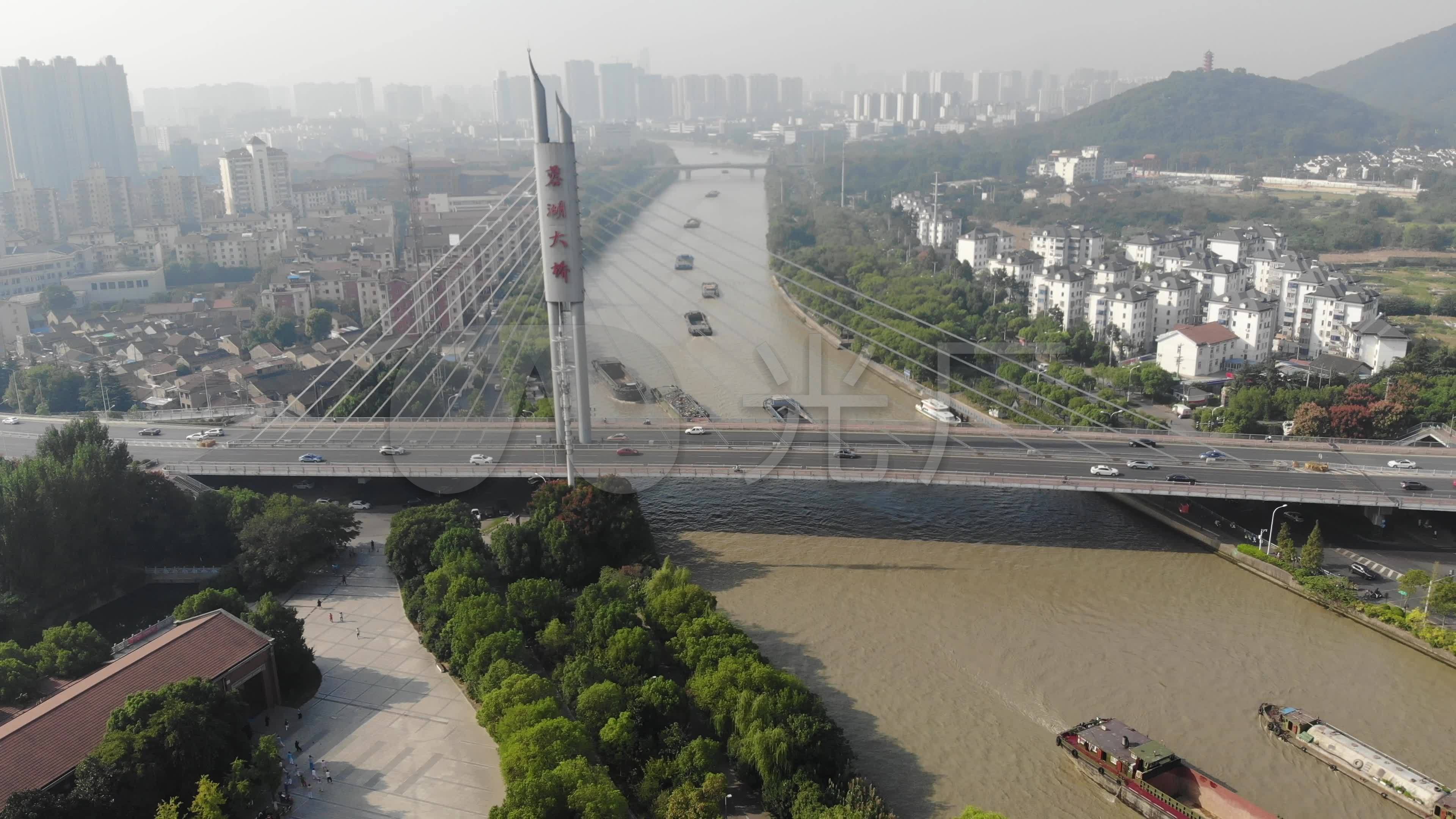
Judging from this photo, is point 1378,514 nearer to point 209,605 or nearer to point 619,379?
point 619,379

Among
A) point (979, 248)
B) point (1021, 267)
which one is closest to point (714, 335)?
point (1021, 267)

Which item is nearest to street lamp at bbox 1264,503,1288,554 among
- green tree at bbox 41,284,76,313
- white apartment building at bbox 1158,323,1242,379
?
white apartment building at bbox 1158,323,1242,379

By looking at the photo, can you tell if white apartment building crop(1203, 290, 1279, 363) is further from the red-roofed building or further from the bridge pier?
the red-roofed building

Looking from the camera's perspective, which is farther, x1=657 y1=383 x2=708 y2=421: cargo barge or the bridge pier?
x1=657 y1=383 x2=708 y2=421: cargo barge

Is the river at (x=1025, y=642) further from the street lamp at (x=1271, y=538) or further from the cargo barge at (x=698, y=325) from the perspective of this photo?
the cargo barge at (x=698, y=325)

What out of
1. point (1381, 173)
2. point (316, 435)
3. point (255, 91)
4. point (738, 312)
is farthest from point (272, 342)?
point (255, 91)

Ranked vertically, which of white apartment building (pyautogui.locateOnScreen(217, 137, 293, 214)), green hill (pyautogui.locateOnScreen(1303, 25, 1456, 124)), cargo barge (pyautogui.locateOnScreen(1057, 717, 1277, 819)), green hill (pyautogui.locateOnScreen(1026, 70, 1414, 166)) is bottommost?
cargo barge (pyautogui.locateOnScreen(1057, 717, 1277, 819))

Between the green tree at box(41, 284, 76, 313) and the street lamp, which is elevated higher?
the green tree at box(41, 284, 76, 313)

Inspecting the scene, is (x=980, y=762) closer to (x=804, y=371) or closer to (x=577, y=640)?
(x=577, y=640)
